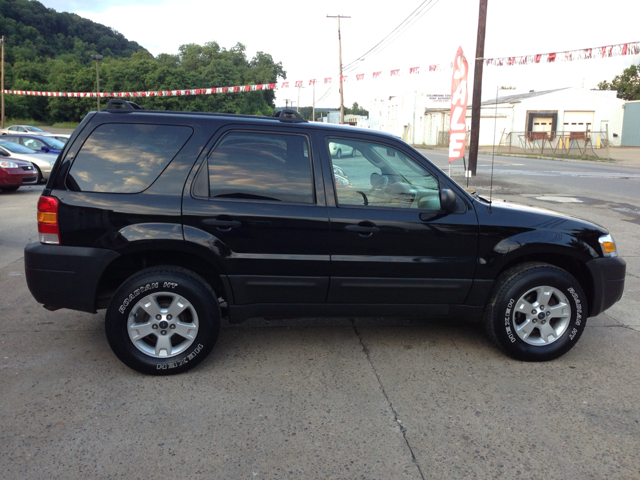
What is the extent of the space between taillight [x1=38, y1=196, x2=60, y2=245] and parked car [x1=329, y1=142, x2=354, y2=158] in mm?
1996

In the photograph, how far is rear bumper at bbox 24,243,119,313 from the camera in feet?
12.6

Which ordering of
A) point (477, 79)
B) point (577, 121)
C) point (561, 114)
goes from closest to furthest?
point (477, 79), point (561, 114), point (577, 121)

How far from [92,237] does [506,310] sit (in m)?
3.07

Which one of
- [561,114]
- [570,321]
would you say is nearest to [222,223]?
[570,321]

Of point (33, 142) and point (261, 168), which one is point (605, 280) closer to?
point (261, 168)

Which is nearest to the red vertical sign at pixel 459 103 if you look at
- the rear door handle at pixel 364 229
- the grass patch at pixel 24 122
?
the rear door handle at pixel 364 229

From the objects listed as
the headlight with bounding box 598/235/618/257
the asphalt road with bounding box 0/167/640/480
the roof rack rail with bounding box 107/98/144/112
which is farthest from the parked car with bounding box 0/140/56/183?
the headlight with bounding box 598/235/618/257

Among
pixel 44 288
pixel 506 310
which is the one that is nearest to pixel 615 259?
pixel 506 310

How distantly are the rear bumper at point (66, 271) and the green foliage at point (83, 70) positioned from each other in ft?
227

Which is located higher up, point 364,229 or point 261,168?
point 261,168

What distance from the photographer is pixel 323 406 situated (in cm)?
352

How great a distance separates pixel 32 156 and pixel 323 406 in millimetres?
16309

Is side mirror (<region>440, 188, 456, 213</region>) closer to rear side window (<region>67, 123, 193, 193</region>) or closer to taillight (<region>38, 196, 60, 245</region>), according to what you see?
rear side window (<region>67, 123, 193, 193</region>)

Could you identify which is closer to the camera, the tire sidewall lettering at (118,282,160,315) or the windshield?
the tire sidewall lettering at (118,282,160,315)
